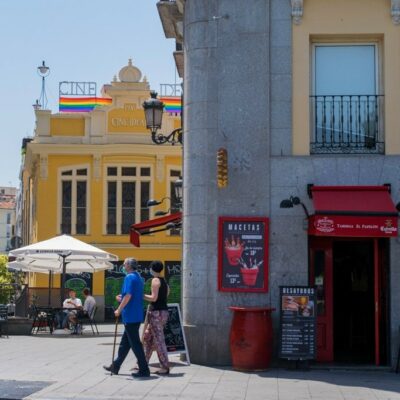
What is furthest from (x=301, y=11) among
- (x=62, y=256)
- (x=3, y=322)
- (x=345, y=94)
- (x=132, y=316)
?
(x=3, y=322)

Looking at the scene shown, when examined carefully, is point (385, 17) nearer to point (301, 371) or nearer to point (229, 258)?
point (229, 258)

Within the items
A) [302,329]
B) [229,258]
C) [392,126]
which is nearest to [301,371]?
[302,329]

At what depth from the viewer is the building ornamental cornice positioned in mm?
14617

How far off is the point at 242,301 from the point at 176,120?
27.5 metres

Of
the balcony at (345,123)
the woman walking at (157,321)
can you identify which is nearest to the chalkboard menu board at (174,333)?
the woman walking at (157,321)

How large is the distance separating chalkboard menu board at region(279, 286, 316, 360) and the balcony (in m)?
2.61

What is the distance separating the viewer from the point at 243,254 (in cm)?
1427

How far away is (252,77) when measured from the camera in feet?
48.0

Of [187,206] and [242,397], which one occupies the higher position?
[187,206]

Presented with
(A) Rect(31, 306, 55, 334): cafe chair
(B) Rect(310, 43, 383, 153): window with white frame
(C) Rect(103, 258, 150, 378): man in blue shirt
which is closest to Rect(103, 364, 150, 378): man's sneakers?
(C) Rect(103, 258, 150, 378): man in blue shirt

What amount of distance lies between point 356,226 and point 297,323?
176 cm

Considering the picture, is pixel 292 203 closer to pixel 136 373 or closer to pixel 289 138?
pixel 289 138

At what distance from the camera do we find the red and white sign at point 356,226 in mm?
13594

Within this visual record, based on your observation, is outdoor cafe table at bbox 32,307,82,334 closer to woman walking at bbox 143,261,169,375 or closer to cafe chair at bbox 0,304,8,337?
cafe chair at bbox 0,304,8,337
